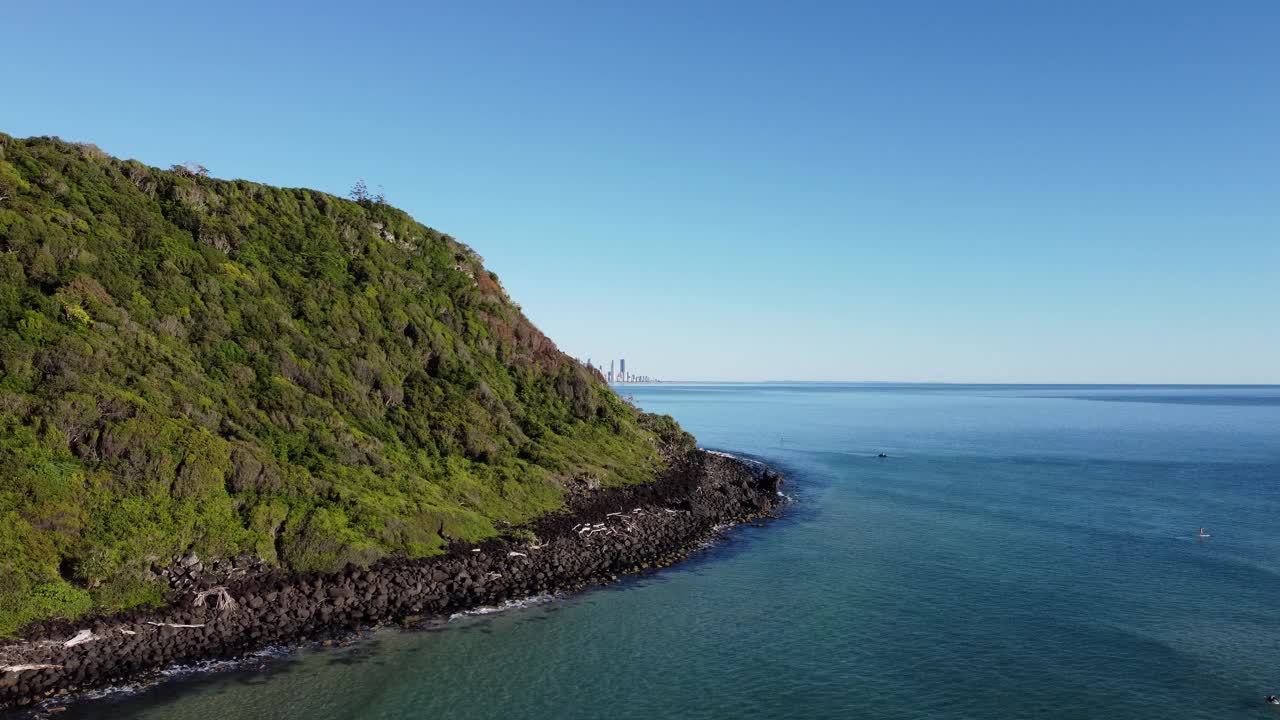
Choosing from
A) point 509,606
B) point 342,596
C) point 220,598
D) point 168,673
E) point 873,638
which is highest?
point 220,598

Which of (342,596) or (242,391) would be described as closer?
(342,596)

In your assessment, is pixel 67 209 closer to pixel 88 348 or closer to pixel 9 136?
pixel 9 136

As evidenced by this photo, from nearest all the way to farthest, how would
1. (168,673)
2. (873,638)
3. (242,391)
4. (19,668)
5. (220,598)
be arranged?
(19,668)
(168,673)
(220,598)
(873,638)
(242,391)

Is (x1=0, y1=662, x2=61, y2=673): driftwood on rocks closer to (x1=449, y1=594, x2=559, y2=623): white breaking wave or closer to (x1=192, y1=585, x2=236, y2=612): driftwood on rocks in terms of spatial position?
(x1=192, y1=585, x2=236, y2=612): driftwood on rocks

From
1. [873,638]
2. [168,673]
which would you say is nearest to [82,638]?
[168,673]

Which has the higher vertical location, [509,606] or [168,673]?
[168,673]

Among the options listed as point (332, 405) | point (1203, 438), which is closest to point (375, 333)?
point (332, 405)

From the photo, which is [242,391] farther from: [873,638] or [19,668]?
[873,638]
